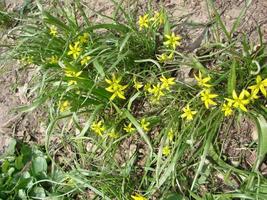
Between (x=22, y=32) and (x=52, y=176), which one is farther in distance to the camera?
(x=22, y=32)

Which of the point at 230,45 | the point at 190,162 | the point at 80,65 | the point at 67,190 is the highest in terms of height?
the point at 230,45

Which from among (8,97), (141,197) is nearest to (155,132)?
(141,197)

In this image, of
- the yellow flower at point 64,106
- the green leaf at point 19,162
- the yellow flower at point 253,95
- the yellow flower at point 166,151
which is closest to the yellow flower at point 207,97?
the yellow flower at point 253,95

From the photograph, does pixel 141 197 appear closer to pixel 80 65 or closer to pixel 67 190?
pixel 67 190

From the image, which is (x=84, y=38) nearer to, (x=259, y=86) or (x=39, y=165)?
(x=39, y=165)

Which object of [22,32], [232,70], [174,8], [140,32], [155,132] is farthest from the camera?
[22,32]

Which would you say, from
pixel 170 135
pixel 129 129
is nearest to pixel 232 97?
pixel 170 135

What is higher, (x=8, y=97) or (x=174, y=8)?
(x=174, y=8)
